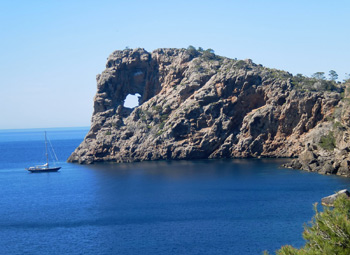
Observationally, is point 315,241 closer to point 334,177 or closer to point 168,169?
point 334,177

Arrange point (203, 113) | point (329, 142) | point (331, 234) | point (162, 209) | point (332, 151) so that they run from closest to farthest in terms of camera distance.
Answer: point (331, 234)
point (162, 209)
point (332, 151)
point (329, 142)
point (203, 113)

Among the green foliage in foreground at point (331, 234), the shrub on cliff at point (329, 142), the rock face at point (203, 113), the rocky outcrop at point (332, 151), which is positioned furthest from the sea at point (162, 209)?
the green foliage in foreground at point (331, 234)

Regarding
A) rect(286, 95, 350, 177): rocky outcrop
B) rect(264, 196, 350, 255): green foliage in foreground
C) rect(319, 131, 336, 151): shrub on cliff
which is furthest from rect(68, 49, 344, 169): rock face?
rect(264, 196, 350, 255): green foliage in foreground

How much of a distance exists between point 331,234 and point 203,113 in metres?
113

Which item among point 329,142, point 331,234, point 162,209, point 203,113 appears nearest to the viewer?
point 331,234

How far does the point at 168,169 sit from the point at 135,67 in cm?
5077

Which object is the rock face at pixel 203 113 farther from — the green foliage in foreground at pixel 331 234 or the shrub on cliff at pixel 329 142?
the green foliage in foreground at pixel 331 234

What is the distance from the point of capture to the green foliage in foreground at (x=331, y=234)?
26.9 m

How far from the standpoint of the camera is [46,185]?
10894 centimetres

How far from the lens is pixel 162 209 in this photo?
7581cm

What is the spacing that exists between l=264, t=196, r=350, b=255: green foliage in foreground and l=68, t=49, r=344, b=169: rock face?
98571mm

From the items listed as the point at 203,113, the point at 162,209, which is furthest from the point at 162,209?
the point at 203,113

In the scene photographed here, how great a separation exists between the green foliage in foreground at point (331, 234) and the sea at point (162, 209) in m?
24.1

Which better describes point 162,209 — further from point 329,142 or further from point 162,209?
point 329,142
